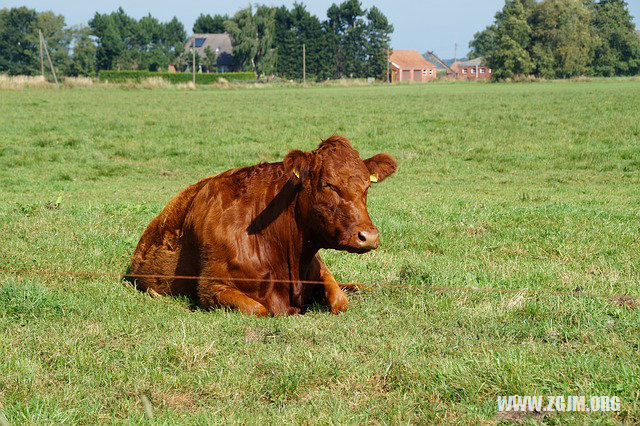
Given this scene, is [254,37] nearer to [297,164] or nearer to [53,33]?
[53,33]

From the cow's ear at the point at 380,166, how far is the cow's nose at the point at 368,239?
0.73m

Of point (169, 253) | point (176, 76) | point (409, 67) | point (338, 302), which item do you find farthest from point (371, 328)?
point (409, 67)

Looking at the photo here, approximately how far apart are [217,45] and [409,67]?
4075 cm

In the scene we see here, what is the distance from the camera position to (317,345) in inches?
193

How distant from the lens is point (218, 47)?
128m

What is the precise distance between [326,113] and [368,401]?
26.7 metres

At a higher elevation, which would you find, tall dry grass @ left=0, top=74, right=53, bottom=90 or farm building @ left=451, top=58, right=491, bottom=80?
A: farm building @ left=451, top=58, right=491, bottom=80

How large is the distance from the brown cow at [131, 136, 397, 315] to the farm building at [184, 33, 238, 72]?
118339 millimetres

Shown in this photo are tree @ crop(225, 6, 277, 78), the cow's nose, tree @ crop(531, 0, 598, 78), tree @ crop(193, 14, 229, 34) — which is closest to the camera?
the cow's nose

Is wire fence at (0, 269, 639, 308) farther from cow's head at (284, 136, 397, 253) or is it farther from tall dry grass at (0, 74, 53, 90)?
tall dry grass at (0, 74, 53, 90)

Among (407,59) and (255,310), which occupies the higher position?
(407,59)

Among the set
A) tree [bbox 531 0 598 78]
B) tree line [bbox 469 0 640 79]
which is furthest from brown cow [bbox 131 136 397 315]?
tree [bbox 531 0 598 78]

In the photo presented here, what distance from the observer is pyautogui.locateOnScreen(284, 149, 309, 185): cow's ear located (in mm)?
5684

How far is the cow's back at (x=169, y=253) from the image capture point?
21.7 feet
